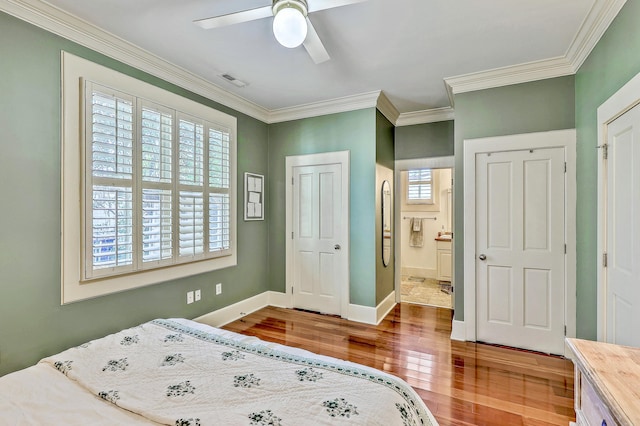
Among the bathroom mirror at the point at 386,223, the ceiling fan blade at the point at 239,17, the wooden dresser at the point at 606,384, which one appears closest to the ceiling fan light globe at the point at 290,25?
the ceiling fan blade at the point at 239,17

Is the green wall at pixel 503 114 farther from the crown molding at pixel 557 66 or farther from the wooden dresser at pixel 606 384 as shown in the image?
the wooden dresser at pixel 606 384

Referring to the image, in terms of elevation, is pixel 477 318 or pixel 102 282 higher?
pixel 102 282

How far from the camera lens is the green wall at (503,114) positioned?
9.30 ft

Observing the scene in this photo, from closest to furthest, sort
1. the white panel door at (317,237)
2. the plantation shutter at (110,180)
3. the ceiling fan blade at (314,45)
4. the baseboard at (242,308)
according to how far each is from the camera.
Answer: the ceiling fan blade at (314,45)
the plantation shutter at (110,180)
the baseboard at (242,308)
the white panel door at (317,237)

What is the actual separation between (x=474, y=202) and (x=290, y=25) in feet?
8.22

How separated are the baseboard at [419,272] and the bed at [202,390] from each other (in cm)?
493

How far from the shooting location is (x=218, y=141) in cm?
350

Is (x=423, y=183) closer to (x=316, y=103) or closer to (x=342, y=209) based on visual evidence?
(x=342, y=209)

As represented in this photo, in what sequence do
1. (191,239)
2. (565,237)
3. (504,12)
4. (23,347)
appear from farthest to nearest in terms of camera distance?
1. (191,239)
2. (565,237)
3. (504,12)
4. (23,347)

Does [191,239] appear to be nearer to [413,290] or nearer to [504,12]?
[504,12]

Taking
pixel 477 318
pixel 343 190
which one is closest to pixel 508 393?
pixel 477 318

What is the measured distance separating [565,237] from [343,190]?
2316mm

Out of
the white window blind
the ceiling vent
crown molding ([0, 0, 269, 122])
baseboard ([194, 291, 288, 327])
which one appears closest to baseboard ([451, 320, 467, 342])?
baseboard ([194, 291, 288, 327])

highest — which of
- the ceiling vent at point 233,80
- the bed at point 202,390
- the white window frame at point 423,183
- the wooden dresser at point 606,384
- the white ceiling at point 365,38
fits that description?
the ceiling vent at point 233,80
